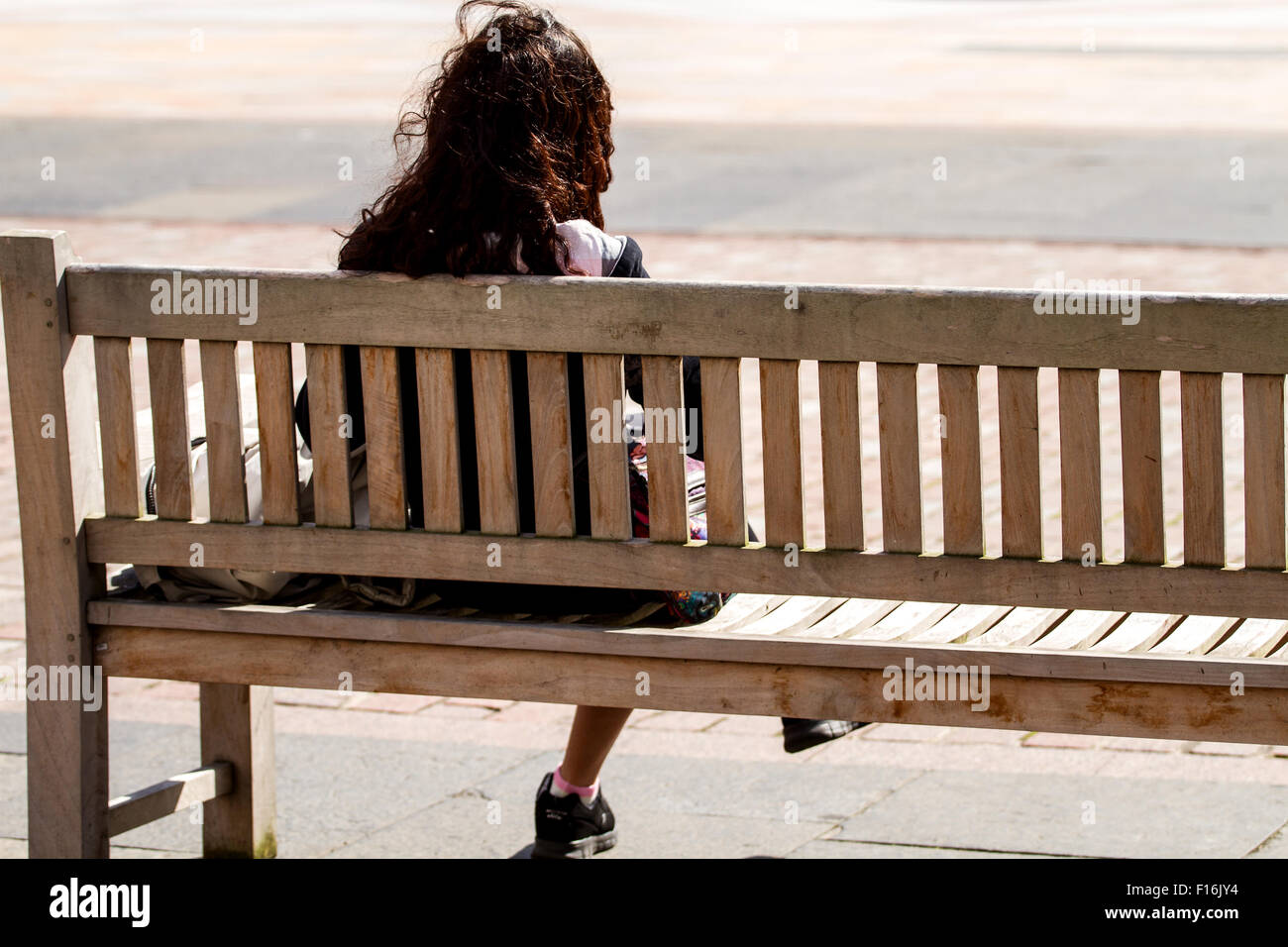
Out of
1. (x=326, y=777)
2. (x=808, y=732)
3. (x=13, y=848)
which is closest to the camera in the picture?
(x=808, y=732)

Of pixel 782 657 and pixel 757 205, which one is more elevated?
pixel 757 205

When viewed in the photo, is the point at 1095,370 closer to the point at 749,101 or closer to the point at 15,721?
the point at 15,721

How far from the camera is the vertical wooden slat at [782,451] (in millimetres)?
2719

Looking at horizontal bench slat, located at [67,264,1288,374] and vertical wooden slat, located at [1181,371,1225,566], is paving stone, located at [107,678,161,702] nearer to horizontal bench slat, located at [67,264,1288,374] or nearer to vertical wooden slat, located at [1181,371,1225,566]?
horizontal bench slat, located at [67,264,1288,374]

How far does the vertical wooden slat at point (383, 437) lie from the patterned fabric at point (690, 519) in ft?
1.22

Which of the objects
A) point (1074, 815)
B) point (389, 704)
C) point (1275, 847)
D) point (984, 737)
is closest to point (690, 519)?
point (1074, 815)

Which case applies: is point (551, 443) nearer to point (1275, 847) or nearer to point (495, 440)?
point (495, 440)

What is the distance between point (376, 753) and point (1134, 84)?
55.9ft

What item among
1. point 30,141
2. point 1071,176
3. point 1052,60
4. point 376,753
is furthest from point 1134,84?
point 376,753

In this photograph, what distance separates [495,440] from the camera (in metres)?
2.85

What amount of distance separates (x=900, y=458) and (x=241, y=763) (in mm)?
1538

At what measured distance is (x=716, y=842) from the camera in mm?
3654

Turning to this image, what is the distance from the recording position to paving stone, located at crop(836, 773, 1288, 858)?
3570mm

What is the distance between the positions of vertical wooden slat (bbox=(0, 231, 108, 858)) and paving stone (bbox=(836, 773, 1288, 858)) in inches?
58.8
